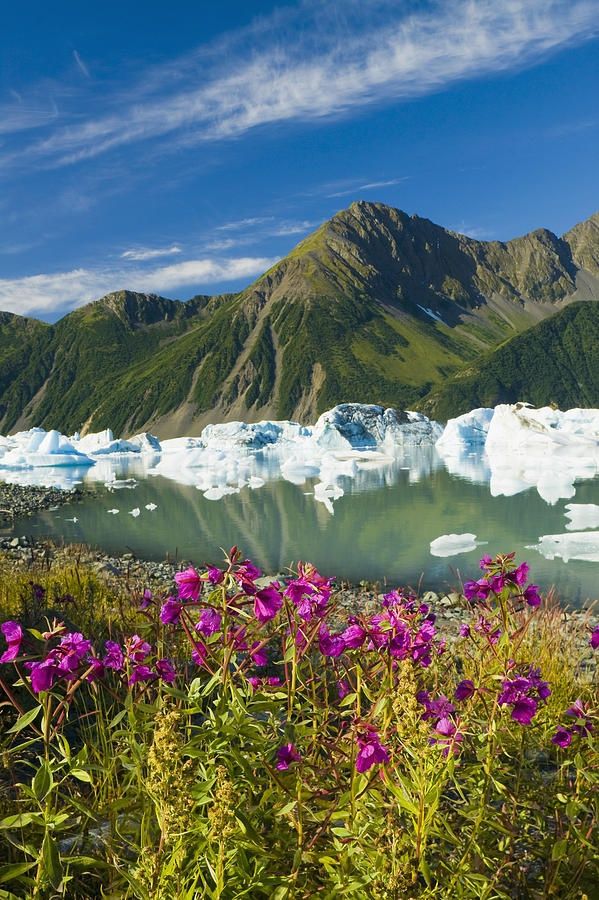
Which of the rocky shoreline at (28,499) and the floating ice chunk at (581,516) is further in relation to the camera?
the rocky shoreline at (28,499)

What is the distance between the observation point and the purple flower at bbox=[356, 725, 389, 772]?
2.18 meters

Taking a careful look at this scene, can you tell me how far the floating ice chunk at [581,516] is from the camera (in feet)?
90.3

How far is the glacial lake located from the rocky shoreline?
3.63 feet

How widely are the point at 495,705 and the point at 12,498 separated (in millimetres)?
46803

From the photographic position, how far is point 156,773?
5.59 feet

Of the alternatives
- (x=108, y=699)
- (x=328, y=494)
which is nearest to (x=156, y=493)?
(x=328, y=494)

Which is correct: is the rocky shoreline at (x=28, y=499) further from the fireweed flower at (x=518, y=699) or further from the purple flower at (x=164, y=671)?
the fireweed flower at (x=518, y=699)

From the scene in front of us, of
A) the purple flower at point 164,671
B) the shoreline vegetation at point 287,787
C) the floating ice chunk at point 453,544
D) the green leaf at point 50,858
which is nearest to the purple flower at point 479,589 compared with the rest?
the shoreline vegetation at point 287,787

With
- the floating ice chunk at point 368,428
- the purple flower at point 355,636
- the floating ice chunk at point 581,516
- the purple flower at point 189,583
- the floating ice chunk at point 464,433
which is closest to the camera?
the purple flower at point 189,583

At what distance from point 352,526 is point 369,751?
1182 inches

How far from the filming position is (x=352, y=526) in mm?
31984

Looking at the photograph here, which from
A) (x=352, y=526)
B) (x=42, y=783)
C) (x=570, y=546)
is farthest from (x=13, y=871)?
(x=352, y=526)

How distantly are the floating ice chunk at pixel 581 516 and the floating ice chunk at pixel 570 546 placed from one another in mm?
2016

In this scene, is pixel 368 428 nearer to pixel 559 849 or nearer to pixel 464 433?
pixel 464 433
